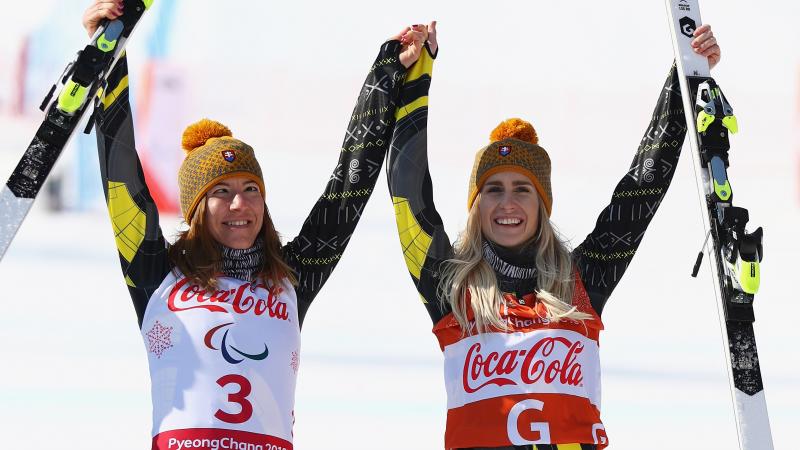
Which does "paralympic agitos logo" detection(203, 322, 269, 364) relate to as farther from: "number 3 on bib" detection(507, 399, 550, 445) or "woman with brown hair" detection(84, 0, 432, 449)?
"number 3 on bib" detection(507, 399, 550, 445)

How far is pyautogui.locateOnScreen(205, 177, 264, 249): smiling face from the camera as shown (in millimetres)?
3248

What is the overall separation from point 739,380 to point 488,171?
0.94m

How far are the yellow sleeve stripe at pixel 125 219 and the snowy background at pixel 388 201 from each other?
6.05 ft

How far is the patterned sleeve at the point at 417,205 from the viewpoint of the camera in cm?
343

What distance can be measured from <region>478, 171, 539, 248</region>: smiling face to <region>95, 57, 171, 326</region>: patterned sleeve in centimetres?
93

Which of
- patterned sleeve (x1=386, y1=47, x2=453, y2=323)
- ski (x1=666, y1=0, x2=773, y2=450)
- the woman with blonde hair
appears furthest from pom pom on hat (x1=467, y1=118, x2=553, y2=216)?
ski (x1=666, y1=0, x2=773, y2=450)

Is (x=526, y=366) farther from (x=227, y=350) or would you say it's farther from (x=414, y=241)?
(x=227, y=350)

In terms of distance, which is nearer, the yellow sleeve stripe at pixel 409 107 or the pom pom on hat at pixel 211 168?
the pom pom on hat at pixel 211 168

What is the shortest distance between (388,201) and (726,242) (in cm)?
955

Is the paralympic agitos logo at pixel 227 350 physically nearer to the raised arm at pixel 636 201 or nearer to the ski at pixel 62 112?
the ski at pixel 62 112

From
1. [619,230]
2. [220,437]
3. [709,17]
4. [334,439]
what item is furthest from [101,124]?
[709,17]

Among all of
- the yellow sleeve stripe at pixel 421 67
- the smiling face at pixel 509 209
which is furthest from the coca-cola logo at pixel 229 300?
the yellow sleeve stripe at pixel 421 67

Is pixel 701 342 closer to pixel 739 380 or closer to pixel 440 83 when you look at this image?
pixel 739 380

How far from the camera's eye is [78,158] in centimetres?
1229
